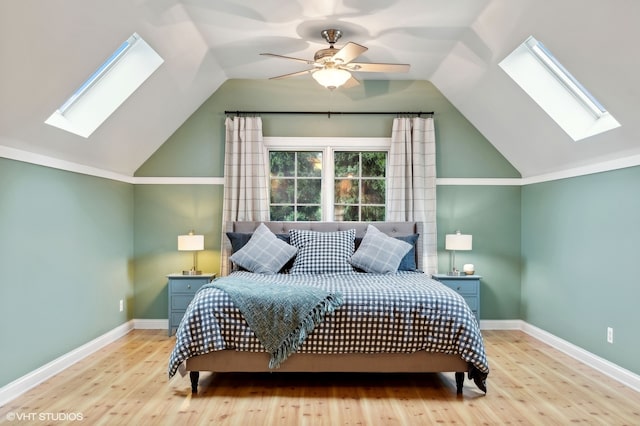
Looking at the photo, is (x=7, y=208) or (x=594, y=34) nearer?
(x=594, y=34)

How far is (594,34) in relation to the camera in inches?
109

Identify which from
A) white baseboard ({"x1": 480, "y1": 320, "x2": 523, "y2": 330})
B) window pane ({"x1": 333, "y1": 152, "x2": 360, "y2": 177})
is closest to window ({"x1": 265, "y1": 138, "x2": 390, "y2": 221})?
window pane ({"x1": 333, "y1": 152, "x2": 360, "y2": 177})

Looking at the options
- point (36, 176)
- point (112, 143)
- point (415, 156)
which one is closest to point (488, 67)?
point (415, 156)

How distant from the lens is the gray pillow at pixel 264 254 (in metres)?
4.24

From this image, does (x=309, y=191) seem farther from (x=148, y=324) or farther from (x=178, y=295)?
(x=148, y=324)

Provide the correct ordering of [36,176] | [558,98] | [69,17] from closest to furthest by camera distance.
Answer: [69,17]
[36,176]
[558,98]

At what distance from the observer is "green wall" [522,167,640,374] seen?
3.37 metres

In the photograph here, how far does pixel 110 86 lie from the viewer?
3.83 meters

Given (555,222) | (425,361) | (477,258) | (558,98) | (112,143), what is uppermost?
(558,98)

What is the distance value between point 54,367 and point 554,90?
16.0ft

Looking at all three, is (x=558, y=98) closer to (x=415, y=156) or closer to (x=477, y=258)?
(x=415, y=156)

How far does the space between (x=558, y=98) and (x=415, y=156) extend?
5.21 feet

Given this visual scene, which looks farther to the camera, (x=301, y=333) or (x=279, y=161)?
(x=279, y=161)

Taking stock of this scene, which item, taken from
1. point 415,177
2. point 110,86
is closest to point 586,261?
point 415,177
